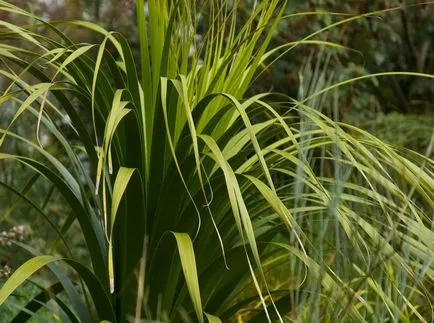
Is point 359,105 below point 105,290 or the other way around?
below

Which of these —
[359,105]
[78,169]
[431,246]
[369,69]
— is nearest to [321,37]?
[359,105]

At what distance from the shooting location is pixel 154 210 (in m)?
2.60

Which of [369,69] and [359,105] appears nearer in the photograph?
[359,105]

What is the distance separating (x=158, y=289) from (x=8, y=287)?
53 centimetres

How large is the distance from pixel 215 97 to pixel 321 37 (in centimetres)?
381

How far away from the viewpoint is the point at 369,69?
7367 mm

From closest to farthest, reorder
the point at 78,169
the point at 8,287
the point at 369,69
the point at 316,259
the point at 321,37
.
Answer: the point at 8,287
the point at 316,259
the point at 78,169
the point at 321,37
the point at 369,69

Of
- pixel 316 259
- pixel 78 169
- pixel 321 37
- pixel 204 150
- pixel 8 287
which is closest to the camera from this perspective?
pixel 8 287

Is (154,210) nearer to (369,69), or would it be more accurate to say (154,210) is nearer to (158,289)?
(158,289)

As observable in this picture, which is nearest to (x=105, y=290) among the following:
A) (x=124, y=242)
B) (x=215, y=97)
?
(x=124, y=242)

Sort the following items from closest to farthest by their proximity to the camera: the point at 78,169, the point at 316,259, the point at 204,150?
1. the point at 316,259
2. the point at 204,150
3. the point at 78,169

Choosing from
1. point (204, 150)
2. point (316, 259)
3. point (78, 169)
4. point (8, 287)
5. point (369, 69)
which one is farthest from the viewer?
point (369, 69)

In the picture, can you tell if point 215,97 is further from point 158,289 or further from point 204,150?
point 158,289

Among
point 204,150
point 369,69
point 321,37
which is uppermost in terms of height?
point 204,150
